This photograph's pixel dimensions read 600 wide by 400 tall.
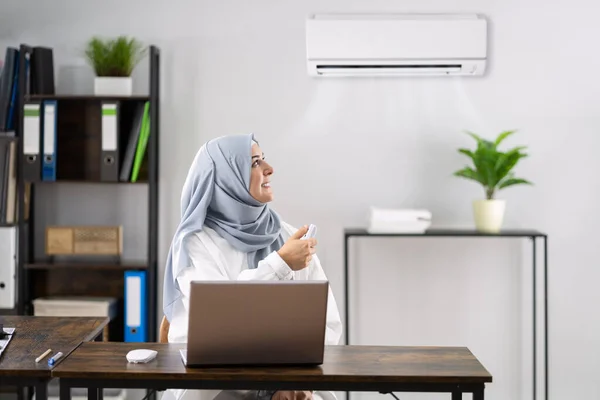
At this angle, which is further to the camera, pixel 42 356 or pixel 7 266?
pixel 7 266

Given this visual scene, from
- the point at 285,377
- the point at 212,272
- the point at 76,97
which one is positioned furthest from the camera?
the point at 76,97

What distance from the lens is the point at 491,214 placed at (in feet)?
11.2

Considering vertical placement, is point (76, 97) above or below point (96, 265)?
above

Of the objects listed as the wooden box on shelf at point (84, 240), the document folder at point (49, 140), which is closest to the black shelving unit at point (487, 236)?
the wooden box on shelf at point (84, 240)

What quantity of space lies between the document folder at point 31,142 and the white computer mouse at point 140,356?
6.15ft

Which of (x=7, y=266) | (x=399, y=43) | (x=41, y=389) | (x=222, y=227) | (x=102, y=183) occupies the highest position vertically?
(x=399, y=43)

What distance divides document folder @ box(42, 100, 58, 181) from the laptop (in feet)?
6.53

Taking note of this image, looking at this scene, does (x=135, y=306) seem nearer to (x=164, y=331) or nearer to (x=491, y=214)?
(x=164, y=331)

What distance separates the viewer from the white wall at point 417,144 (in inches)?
143

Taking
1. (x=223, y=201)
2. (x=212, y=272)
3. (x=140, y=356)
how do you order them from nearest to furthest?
(x=140, y=356)
(x=212, y=272)
(x=223, y=201)

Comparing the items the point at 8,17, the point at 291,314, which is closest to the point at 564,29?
the point at 291,314

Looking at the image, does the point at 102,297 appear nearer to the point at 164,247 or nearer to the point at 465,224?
the point at 164,247

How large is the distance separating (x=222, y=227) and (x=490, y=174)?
4.60 feet

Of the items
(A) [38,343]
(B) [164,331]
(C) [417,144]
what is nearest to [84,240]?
(B) [164,331]
